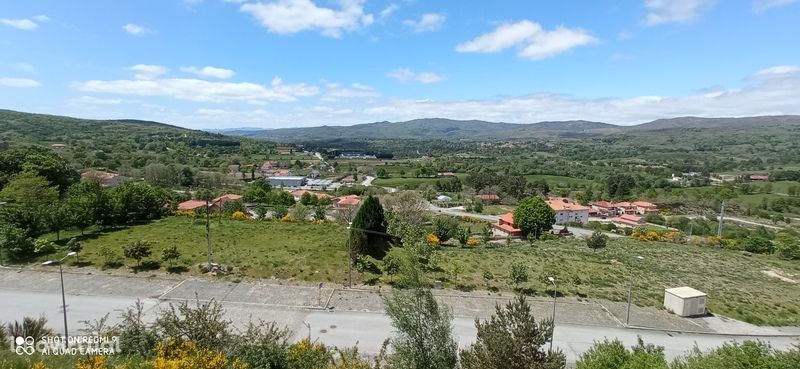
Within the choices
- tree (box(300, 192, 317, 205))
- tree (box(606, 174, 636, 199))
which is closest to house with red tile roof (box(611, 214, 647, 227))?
tree (box(606, 174, 636, 199))

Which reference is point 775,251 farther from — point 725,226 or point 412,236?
point 412,236

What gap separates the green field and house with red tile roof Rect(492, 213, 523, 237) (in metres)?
13.6

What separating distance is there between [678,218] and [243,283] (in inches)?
2977

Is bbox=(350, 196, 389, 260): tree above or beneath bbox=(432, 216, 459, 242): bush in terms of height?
above

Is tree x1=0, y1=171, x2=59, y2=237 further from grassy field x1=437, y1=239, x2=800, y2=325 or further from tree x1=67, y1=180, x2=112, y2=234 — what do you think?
grassy field x1=437, y1=239, x2=800, y2=325

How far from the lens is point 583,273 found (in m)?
27.6

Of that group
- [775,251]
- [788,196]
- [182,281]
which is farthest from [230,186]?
[788,196]

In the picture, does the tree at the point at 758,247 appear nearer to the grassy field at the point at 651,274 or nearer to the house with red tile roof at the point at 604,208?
the grassy field at the point at 651,274

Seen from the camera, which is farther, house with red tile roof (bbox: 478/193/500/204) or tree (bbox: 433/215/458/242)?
house with red tile roof (bbox: 478/193/500/204)

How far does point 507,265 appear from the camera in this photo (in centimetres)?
2788

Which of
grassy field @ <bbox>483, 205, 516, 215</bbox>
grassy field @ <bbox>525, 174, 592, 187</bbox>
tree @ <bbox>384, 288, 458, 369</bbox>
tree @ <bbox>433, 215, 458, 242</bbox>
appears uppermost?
tree @ <bbox>384, 288, 458, 369</bbox>

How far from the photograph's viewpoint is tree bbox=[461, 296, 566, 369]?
32.0ft

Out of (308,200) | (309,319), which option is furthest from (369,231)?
(308,200)

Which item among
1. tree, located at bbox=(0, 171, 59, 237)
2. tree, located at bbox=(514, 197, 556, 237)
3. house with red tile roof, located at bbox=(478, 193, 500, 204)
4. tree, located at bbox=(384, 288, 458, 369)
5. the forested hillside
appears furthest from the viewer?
the forested hillside
